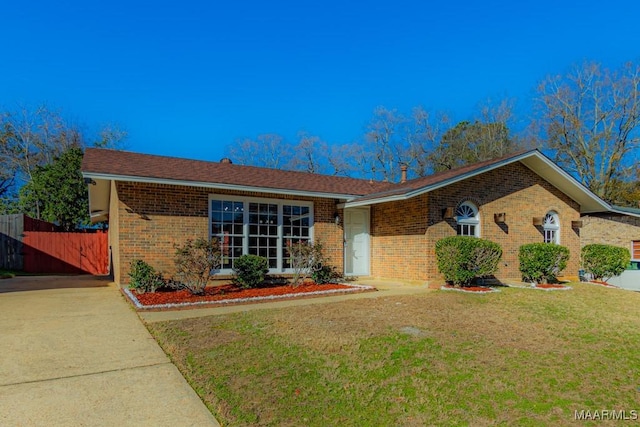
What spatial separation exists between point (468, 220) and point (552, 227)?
3.85 metres

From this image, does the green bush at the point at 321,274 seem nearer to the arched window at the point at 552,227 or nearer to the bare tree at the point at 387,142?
the arched window at the point at 552,227

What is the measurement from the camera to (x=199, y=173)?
11.1m

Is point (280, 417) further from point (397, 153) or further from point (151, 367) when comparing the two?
point (397, 153)

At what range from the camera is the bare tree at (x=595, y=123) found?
92.5 feet

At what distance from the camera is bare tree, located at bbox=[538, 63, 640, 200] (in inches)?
1110

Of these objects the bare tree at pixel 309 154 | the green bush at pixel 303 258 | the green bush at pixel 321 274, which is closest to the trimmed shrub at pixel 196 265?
the green bush at pixel 303 258

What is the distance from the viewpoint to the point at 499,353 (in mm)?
4754

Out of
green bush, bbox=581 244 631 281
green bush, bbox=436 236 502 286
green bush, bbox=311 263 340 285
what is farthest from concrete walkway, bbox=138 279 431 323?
green bush, bbox=581 244 631 281

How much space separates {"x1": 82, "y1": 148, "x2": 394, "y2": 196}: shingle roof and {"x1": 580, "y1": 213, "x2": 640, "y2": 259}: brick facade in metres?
10.8

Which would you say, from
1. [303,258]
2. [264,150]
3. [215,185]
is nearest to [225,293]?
[303,258]

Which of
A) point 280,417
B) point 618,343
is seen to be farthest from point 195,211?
point 618,343

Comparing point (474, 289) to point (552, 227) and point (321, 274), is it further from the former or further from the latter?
point (552, 227)

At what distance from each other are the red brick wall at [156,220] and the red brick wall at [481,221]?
4.92 meters

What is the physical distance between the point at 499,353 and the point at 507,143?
3108 centimetres
